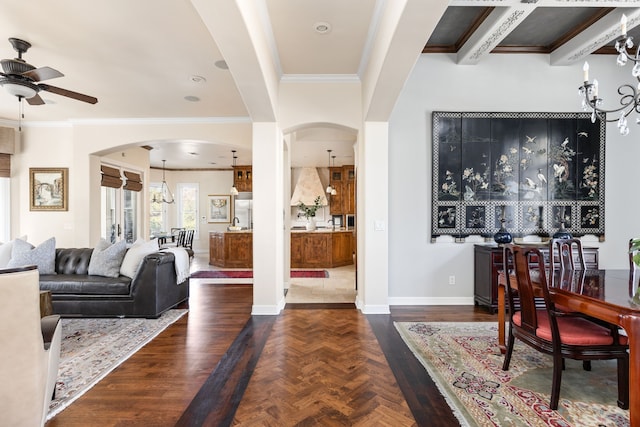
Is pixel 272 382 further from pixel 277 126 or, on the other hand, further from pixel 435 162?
pixel 435 162

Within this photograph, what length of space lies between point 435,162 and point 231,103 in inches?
128

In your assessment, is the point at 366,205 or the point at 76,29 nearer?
the point at 76,29

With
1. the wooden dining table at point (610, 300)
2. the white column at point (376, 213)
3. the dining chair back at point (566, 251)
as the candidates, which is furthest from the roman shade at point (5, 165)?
the dining chair back at point (566, 251)

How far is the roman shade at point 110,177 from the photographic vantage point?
262 inches

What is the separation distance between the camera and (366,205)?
13.6 feet

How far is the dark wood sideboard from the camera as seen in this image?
403 cm

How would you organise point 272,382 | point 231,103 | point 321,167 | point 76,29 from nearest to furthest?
1. point 272,382
2. point 76,29
3. point 231,103
4. point 321,167

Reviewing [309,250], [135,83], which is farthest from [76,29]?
[309,250]

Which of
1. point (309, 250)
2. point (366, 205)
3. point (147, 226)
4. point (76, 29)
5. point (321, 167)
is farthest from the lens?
point (321, 167)

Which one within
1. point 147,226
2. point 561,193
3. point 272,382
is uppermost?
point 561,193

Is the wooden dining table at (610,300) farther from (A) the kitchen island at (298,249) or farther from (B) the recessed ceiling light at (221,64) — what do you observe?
(A) the kitchen island at (298,249)

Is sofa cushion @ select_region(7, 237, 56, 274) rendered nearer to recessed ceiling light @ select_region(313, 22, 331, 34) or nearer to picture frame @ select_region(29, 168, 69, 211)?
picture frame @ select_region(29, 168, 69, 211)

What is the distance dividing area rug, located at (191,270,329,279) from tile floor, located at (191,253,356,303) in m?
0.27

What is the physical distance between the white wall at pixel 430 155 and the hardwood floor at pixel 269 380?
80 cm
